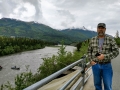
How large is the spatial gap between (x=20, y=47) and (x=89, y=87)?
9695cm

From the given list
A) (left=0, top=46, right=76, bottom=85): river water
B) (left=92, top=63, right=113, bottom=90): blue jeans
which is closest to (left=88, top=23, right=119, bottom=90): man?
(left=92, top=63, right=113, bottom=90): blue jeans

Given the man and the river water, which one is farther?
the river water

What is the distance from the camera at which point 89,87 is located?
6.87 meters

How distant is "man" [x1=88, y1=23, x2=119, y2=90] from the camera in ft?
14.4

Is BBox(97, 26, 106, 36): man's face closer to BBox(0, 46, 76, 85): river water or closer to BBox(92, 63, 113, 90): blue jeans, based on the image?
BBox(92, 63, 113, 90): blue jeans

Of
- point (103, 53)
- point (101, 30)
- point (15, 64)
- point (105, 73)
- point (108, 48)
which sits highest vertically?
point (101, 30)

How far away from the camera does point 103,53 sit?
448 centimetres

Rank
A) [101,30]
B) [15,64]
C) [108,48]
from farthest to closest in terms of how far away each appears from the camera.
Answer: [15,64], [108,48], [101,30]

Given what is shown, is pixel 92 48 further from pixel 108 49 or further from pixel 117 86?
pixel 117 86

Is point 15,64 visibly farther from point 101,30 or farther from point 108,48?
point 101,30

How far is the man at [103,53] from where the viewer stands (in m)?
4.40

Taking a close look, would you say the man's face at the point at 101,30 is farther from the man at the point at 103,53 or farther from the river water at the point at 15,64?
the river water at the point at 15,64

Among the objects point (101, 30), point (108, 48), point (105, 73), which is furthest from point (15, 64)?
point (101, 30)

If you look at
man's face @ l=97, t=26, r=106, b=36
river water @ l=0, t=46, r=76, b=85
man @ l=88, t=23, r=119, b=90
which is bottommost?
river water @ l=0, t=46, r=76, b=85
